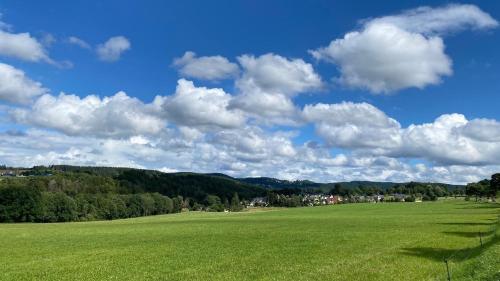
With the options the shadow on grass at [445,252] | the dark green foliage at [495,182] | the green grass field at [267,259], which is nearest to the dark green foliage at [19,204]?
the green grass field at [267,259]

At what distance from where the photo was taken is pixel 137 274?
3309 cm

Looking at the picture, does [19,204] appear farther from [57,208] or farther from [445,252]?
[445,252]

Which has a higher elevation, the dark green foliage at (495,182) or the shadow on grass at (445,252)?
the dark green foliage at (495,182)

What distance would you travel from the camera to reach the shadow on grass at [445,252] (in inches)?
1455

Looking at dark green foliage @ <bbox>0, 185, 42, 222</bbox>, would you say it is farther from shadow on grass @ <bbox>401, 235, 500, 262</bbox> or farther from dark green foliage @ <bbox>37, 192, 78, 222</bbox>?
shadow on grass @ <bbox>401, 235, 500, 262</bbox>

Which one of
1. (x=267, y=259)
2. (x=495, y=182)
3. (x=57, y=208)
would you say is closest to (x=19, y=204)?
(x=57, y=208)

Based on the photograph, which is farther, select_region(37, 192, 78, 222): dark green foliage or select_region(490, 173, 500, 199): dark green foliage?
select_region(490, 173, 500, 199): dark green foliage

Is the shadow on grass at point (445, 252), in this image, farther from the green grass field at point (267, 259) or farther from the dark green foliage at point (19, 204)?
the dark green foliage at point (19, 204)

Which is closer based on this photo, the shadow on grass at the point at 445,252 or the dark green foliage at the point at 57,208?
the shadow on grass at the point at 445,252

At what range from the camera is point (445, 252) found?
4088cm

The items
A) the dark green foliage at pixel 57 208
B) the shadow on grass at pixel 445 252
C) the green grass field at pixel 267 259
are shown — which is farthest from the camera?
the dark green foliage at pixel 57 208

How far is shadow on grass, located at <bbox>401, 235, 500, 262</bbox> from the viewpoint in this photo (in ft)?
121

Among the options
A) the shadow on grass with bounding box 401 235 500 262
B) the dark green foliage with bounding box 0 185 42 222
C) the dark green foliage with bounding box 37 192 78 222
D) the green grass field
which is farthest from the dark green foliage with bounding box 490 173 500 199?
the shadow on grass with bounding box 401 235 500 262

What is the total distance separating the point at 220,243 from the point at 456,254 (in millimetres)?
25273
